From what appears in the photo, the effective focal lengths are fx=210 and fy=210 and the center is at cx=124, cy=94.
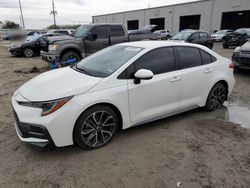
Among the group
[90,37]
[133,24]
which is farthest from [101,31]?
[133,24]

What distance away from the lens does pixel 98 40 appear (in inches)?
351

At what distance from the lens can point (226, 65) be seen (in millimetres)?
4512

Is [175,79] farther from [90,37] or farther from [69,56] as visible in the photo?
[90,37]

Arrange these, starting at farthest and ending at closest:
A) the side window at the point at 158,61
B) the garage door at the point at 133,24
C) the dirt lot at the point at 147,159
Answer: the garage door at the point at 133,24 < the side window at the point at 158,61 < the dirt lot at the point at 147,159

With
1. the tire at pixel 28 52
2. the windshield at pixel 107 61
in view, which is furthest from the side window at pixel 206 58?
the tire at pixel 28 52

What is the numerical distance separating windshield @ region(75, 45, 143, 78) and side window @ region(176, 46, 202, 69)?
829mm

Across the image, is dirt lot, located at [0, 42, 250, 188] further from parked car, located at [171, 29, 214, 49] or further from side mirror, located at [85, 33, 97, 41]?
parked car, located at [171, 29, 214, 49]

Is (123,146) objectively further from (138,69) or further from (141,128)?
(138,69)

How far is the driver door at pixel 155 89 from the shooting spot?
3330 mm

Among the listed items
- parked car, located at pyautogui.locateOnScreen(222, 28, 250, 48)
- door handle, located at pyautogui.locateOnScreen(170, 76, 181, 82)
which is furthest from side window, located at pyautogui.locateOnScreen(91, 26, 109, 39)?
parked car, located at pyautogui.locateOnScreen(222, 28, 250, 48)

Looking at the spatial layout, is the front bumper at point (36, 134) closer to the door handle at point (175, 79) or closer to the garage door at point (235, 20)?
the door handle at point (175, 79)

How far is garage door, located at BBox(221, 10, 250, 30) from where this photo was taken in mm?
30855

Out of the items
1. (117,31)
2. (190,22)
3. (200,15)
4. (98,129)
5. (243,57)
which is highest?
(200,15)

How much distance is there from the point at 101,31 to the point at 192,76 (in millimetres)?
6101
